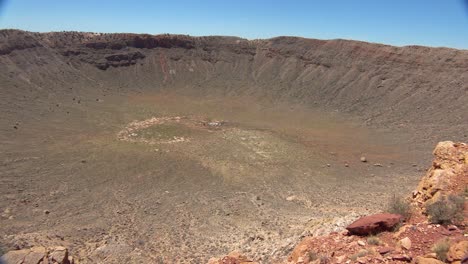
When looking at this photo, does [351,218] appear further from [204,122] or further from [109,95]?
[109,95]

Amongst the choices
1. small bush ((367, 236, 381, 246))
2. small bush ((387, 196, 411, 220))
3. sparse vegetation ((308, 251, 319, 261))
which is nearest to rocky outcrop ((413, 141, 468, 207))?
small bush ((387, 196, 411, 220))

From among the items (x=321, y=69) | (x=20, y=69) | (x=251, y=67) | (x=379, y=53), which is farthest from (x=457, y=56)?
(x=20, y=69)

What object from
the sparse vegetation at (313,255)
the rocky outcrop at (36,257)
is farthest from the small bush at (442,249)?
the rocky outcrop at (36,257)

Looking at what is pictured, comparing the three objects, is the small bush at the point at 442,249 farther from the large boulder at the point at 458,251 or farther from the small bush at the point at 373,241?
the small bush at the point at 373,241

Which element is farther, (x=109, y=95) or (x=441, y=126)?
(x=109, y=95)

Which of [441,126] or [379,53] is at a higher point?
[379,53]

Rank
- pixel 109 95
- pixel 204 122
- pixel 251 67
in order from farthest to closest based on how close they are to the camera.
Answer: pixel 251 67 → pixel 109 95 → pixel 204 122
